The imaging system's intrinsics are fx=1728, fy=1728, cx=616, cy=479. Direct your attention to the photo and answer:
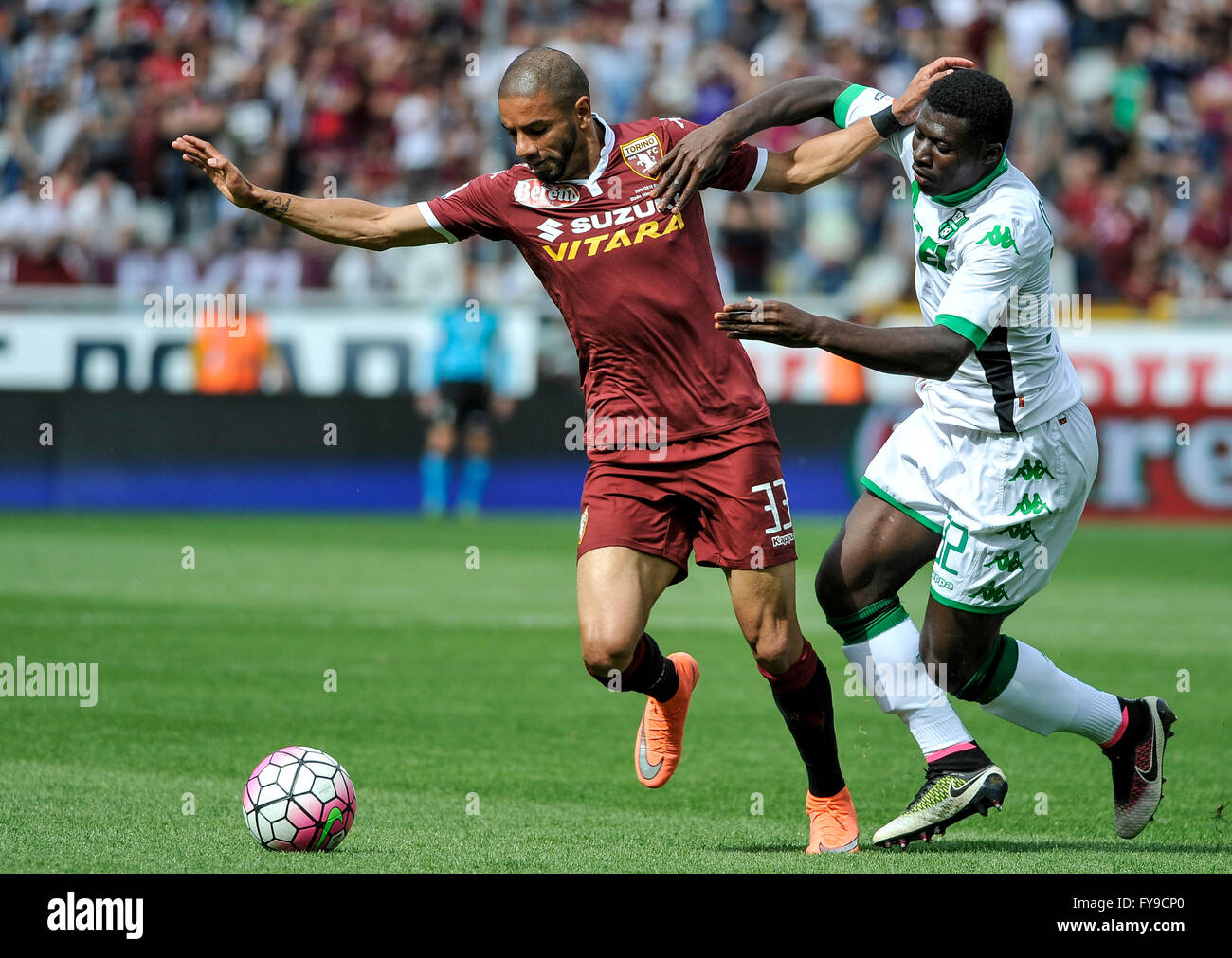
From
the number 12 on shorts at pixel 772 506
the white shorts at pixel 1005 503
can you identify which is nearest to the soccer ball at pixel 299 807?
the number 12 on shorts at pixel 772 506

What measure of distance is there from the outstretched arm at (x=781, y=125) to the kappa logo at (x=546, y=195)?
0.28 meters

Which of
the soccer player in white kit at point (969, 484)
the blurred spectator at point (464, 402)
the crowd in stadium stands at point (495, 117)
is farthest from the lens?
the crowd in stadium stands at point (495, 117)

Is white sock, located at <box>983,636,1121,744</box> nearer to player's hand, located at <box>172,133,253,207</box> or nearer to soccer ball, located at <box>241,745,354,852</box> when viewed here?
soccer ball, located at <box>241,745,354,852</box>

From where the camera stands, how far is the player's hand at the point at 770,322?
4.81 metres

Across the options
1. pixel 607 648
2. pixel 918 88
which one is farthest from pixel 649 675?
pixel 918 88

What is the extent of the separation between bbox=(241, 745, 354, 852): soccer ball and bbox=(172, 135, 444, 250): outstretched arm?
6.03ft

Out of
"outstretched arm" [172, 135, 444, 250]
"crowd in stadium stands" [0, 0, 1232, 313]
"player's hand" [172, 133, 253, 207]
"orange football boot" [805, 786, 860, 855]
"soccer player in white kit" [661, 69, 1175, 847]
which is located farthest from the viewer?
"crowd in stadium stands" [0, 0, 1232, 313]

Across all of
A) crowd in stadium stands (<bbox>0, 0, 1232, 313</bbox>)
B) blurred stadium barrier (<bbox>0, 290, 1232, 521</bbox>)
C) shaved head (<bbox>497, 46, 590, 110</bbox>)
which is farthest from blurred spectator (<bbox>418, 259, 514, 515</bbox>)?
shaved head (<bbox>497, 46, 590, 110</bbox>)

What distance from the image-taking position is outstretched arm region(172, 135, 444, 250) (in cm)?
598

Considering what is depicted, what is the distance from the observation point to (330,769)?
5.61 metres

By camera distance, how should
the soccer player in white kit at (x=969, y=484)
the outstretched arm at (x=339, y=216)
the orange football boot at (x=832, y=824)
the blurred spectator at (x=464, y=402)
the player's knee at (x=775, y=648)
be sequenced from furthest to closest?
1. the blurred spectator at (x=464, y=402)
2. the outstretched arm at (x=339, y=216)
3. the player's knee at (x=775, y=648)
4. the orange football boot at (x=832, y=824)
5. the soccer player in white kit at (x=969, y=484)

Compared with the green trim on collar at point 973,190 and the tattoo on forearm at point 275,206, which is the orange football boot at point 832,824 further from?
the tattoo on forearm at point 275,206
